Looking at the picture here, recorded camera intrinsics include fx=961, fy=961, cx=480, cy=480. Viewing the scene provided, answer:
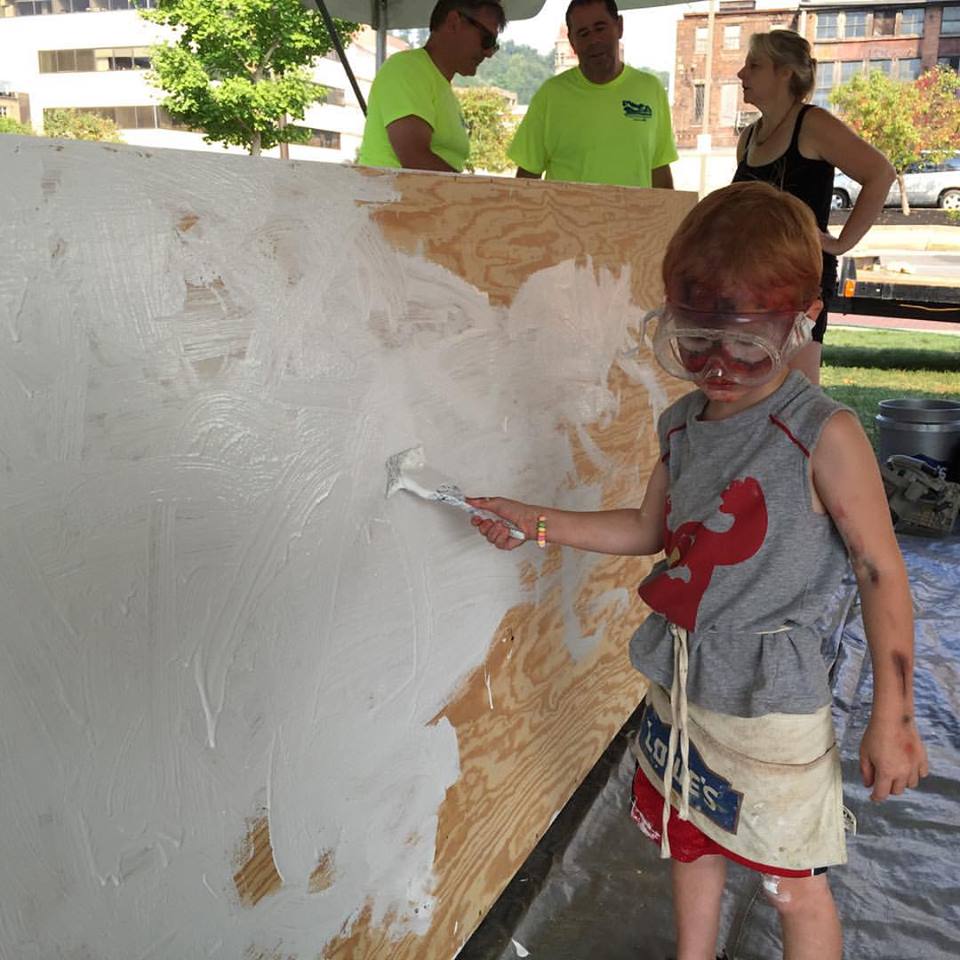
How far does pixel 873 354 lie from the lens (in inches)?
389

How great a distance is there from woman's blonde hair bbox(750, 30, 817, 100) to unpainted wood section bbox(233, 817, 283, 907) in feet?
9.63

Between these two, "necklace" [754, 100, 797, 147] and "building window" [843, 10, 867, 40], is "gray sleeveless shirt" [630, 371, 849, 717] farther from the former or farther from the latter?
"building window" [843, 10, 867, 40]

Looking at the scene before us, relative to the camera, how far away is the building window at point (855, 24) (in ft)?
131

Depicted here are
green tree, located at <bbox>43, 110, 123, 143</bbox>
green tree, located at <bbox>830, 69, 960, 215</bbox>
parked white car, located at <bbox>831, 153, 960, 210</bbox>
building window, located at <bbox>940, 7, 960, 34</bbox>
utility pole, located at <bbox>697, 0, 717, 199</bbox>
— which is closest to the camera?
parked white car, located at <bbox>831, 153, 960, 210</bbox>

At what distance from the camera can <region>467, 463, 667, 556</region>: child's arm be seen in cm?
169

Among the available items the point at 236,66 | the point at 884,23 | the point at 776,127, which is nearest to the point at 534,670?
the point at 776,127

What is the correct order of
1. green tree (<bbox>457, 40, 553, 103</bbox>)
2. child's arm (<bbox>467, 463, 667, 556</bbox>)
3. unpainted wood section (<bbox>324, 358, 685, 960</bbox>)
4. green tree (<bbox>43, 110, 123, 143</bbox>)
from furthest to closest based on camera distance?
green tree (<bbox>457, 40, 553, 103</bbox>)
green tree (<bbox>43, 110, 123, 143</bbox>)
unpainted wood section (<bbox>324, 358, 685, 960</bbox>)
child's arm (<bbox>467, 463, 667, 556</bbox>)

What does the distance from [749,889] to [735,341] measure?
1346 mm

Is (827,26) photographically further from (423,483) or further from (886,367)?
(423,483)

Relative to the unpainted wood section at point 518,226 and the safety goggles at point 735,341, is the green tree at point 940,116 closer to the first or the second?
the unpainted wood section at point 518,226

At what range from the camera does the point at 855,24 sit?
39938 millimetres

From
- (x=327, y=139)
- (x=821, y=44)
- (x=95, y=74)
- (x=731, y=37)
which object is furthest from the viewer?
(x=327, y=139)

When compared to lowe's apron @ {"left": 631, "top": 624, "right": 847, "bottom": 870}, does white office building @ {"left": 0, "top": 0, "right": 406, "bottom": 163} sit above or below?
above

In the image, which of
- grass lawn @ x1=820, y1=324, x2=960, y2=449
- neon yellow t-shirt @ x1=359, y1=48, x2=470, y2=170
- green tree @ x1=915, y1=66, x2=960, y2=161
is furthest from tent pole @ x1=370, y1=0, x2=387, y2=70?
green tree @ x1=915, y1=66, x2=960, y2=161
